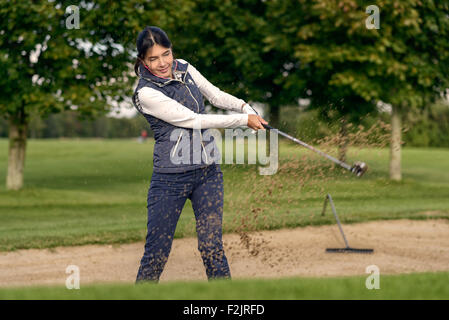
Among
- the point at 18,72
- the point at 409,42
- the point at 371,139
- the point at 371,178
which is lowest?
the point at 371,178

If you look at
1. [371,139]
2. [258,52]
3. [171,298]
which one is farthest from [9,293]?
[258,52]

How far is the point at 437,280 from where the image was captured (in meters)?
4.26

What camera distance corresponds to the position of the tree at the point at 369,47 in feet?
50.3

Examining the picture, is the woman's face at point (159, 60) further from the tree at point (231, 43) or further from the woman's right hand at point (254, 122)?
the tree at point (231, 43)

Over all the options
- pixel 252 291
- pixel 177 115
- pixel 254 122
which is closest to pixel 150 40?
pixel 177 115

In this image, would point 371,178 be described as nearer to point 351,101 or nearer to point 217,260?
point 351,101

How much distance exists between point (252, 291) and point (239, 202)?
6456 millimetres

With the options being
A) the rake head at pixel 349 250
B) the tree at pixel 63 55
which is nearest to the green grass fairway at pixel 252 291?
the rake head at pixel 349 250

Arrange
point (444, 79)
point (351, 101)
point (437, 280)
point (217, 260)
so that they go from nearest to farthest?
point (437, 280) < point (217, 260) < point (444, 79) < point (351, 101)

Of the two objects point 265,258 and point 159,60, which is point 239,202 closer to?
point 265,258

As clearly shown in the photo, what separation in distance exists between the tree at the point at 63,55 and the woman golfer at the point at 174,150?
9057 millimetres

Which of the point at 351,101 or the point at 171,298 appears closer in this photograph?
the point at 171,298

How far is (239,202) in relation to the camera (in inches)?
401

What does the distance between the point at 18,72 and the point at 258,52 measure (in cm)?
717
